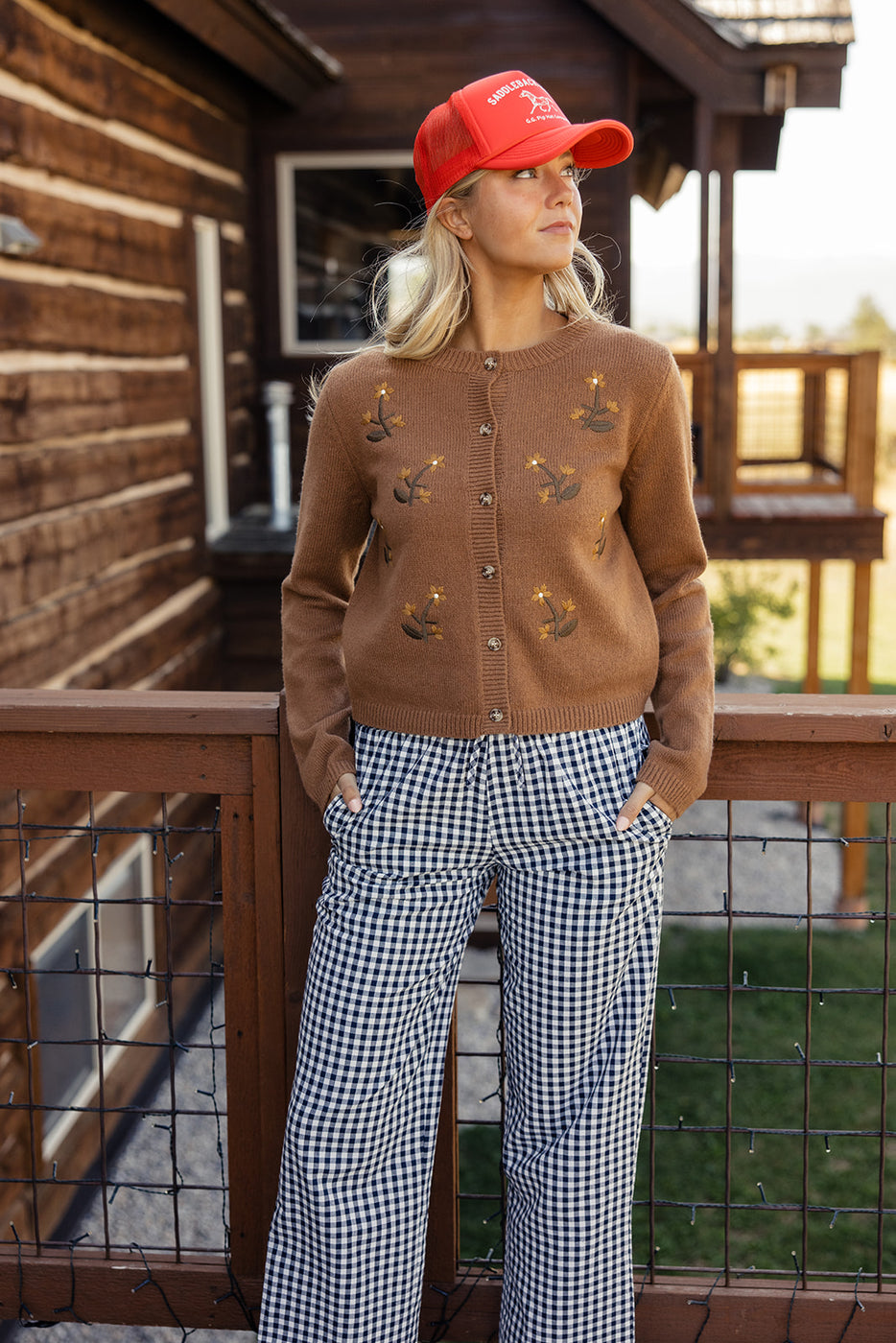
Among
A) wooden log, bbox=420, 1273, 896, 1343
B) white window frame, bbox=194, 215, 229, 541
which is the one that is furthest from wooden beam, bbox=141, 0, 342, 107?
wooden log, bbox=420, 1273, 896, 1343

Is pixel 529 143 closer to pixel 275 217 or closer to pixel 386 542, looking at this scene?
pixel 386 542

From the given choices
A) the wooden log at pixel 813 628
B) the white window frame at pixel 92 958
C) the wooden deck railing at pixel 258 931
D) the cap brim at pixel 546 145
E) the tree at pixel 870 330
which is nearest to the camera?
the cap brim at pixel 546 145

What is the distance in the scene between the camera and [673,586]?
6.25 ft

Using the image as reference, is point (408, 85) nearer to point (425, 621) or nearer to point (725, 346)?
point (725, 346)

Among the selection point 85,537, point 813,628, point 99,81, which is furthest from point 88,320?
point 813,628

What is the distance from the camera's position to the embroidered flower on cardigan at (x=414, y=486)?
1.78 meters

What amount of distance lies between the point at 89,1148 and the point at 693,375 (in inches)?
188

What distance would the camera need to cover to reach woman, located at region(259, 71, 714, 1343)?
178cm

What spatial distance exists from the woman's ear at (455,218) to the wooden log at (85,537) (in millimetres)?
2777

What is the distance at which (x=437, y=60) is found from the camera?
7324mm

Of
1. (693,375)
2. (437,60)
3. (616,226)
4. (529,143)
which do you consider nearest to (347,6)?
(437,60)

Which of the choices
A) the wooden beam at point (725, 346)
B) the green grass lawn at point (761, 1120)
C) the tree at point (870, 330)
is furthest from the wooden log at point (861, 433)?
the tree at point (870, 330)

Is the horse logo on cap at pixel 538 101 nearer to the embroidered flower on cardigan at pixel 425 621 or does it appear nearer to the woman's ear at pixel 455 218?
the woman's ear at pixel 455 218

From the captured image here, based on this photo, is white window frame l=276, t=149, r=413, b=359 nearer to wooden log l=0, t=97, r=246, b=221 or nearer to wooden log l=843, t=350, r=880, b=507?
wooden log l=0, t=97, r=246, b=221
